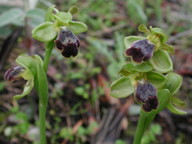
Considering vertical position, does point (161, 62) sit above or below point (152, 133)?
above

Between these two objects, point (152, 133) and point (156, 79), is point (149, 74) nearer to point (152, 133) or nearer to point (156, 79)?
point (156, 79)

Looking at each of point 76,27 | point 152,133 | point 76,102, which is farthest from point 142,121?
point 76,102

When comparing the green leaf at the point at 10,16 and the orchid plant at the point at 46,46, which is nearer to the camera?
the orchid plant at the point at 46,46

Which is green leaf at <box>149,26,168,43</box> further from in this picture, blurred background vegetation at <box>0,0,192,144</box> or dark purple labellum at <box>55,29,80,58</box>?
blurred background vegetation at <box>0,0,192,144</box>

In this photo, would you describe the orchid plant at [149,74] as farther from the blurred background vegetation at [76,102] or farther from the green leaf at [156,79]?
the blurred background vegetation at [76,102]

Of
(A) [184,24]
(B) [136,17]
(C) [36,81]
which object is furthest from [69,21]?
(A) [184,24]

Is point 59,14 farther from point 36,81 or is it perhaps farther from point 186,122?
point 186,122

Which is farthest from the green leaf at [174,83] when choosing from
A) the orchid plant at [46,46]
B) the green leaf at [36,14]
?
the green leaf at [36,14]
